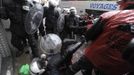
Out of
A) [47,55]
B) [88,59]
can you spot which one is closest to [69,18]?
[47,55]

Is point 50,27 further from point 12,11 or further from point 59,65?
point 59,65

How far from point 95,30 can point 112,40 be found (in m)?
0.24

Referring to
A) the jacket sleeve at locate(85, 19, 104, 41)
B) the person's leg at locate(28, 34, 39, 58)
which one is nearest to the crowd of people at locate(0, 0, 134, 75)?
the jacket sleeve at locate(85, 19, 104, 41)

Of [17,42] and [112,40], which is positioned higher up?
[112,40]

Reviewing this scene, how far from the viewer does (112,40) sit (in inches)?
87.7

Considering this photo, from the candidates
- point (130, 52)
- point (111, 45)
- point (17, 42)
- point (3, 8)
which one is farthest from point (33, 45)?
point (130, 52)

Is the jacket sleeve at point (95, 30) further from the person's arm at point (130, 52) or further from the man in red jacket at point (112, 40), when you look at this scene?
the person's arm at point (130, 52)

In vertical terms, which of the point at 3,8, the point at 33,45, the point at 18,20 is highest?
the point at 3,8

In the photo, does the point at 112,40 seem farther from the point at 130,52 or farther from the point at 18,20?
the point at 18,20

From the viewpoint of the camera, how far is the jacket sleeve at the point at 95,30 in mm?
2373

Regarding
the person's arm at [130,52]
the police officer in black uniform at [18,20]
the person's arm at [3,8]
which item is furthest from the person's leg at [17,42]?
the person's arm at [130,52]

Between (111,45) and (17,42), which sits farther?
(17,42)

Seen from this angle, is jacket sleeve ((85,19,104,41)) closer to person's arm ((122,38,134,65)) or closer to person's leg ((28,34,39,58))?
person's arm ((122,38,134,65))

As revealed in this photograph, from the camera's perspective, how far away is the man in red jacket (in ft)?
7.09
